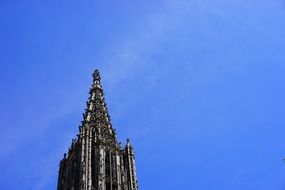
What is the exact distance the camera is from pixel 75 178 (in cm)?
6644

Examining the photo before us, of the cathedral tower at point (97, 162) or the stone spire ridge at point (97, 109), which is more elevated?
the stone spire ridge at point (97, 109)

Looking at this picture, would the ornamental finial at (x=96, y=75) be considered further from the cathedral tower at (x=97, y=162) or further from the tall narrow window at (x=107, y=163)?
the tall narrow window at (x=107, y=163)

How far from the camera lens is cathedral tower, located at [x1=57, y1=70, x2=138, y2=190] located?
65375 millimetres

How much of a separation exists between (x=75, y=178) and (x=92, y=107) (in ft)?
61.1

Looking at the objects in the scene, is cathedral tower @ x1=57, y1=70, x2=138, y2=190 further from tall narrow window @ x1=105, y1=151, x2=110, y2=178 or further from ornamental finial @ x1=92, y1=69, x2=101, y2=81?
ornamental finial @ x1=92, y1=69, x2=101, y2=81

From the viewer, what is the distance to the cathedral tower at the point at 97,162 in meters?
65.4

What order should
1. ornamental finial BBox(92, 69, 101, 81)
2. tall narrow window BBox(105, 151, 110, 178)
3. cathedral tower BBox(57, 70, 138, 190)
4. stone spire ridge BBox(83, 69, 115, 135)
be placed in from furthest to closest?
ornamental finial BBox(92, 69, 101, 81)
stone spire ridge BBox(83, 69, 115, 135)
tall narrow window BBox(105, 151, 110, 178)
cathedral tower BBox(57, 70, 138, 190)

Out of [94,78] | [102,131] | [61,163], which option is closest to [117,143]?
[102,131]

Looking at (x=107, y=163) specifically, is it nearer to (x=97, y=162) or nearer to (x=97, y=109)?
(x=97, y=162)

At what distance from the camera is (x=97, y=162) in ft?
222

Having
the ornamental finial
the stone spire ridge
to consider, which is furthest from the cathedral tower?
the ornamental finial

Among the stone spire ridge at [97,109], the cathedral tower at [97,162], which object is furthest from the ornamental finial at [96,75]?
the cathedral tower at [97,162]

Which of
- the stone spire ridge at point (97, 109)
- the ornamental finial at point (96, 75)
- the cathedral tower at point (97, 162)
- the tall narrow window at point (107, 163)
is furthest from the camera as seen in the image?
the ornamental finial at point (96, 75)

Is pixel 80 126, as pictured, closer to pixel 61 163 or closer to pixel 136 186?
pixel 61 163
